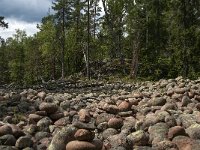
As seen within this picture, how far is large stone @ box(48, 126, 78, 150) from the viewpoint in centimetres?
636

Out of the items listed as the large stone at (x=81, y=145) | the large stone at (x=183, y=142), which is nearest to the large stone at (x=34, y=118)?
the large stone at (x=81, y=145)

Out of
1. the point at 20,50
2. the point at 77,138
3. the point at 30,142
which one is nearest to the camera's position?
the point at 77,138

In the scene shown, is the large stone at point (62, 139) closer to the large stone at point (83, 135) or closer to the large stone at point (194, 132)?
the large stone at point (83, 135)

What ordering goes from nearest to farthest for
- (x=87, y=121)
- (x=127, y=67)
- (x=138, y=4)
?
(x=87, y=121) → (x=127, y=67) → (x=138, y=4)

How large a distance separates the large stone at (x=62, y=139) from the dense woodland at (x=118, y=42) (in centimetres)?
2753

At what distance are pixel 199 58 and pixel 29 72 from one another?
39325 millimetres

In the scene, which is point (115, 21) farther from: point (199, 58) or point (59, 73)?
point (199, 58)

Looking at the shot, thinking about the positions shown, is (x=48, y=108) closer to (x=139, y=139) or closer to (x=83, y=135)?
(x=83, y=135)

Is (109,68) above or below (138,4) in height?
below

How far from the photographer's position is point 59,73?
66.6m

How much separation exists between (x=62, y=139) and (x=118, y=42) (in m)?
42.8

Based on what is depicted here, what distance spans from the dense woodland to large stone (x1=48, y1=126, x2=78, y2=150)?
27529 millimetres

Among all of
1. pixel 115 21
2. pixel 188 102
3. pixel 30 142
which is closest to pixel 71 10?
pixel 115 21

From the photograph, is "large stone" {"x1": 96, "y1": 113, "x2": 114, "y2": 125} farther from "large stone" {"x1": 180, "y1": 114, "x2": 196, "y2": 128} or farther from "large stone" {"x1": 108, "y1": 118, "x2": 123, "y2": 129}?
"large stone" {"x1": 180, "y1": 114, "x2": 196, "y2": 128}
